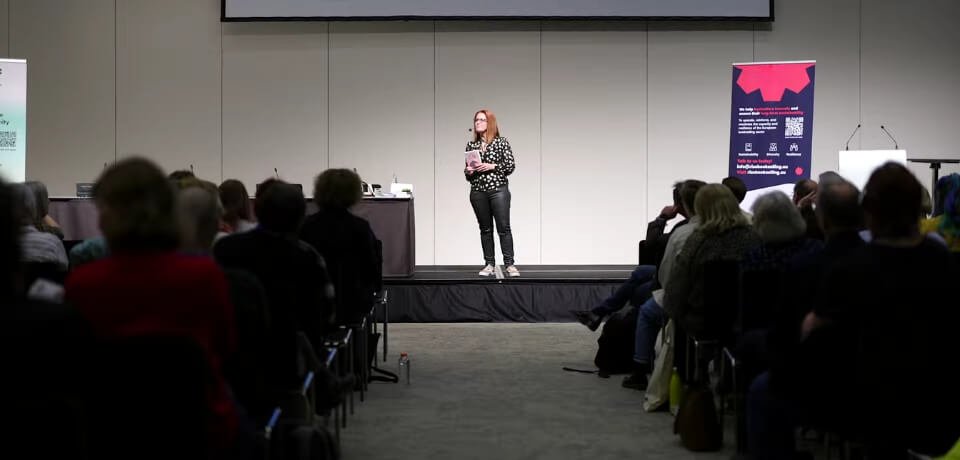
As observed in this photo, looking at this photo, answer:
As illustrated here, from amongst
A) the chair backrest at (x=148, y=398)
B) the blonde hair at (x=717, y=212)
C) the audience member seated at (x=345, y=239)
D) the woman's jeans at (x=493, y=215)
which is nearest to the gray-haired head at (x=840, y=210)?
the blonde hair at (x=717, y=212)

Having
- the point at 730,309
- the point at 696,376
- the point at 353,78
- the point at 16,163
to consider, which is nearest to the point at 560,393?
the point at 696,376

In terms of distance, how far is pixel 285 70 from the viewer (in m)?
10.8

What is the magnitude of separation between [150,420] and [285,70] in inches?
355

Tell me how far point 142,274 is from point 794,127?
6.78 metres

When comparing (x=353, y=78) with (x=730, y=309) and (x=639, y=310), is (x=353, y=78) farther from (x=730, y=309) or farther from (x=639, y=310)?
(x=730, y=309)

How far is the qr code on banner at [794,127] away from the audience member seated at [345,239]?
4.17 m

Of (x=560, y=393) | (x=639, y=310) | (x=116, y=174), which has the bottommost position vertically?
(x=560, y=393)

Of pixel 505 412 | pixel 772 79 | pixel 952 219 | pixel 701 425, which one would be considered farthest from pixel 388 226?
pixel 952 219

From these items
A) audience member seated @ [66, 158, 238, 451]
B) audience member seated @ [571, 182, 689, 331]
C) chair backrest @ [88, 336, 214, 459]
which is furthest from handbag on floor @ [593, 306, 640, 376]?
chair backrest @ [88, 336, 214, 459]

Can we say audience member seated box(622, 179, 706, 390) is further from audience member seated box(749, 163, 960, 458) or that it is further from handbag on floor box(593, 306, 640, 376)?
audience member seated box(749, 163, 960, 458)

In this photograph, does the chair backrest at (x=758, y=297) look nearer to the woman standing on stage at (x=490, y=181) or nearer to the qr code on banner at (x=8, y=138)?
the woman standing on stage at (x=490, y=181)

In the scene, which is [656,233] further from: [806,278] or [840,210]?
[806,278]

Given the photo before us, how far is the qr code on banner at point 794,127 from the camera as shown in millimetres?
8102

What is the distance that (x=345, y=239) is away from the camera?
201 inches
